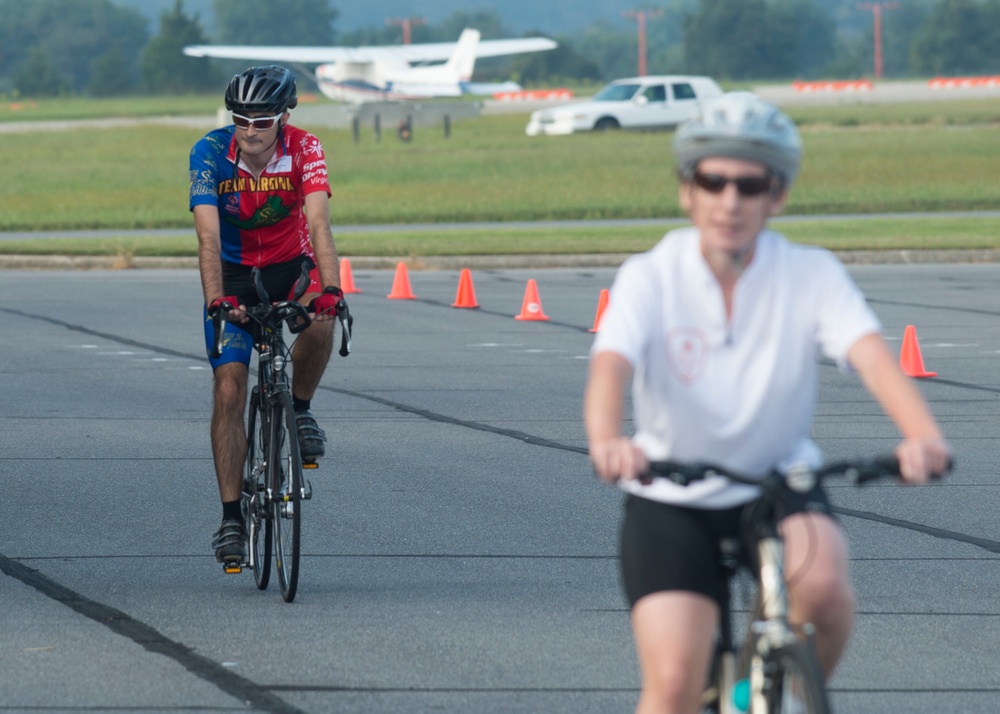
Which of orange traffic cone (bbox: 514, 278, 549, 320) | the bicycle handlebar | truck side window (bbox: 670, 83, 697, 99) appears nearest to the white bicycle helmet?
the bicycle handlebar

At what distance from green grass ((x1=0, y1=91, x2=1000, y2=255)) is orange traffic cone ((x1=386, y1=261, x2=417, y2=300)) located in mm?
4868

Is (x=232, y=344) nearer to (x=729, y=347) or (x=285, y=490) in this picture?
(x=285, y=490)

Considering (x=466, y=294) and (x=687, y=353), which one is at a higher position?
(x=687, y=353)

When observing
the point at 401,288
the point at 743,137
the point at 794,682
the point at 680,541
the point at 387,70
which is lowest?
the point at 401,288

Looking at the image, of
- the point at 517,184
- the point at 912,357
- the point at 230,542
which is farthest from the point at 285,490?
the point at 517,184

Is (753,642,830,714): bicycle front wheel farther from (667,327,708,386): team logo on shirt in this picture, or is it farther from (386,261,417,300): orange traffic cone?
(386,261,417,300): orange traffic cone

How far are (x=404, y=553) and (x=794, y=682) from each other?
13.1ft

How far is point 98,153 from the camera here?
52750 mm

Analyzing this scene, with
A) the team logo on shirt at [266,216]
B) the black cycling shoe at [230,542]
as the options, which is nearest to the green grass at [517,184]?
the team logo on shirt at [266,216]

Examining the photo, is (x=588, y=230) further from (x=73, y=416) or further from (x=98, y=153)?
(x=98, y=153)

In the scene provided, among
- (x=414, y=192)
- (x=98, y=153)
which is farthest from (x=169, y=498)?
(x=98, y=153)

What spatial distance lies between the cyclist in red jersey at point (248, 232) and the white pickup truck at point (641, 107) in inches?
1850

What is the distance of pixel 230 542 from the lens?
674 centimetres

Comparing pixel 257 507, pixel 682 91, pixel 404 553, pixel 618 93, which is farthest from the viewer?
pixel 618 93
